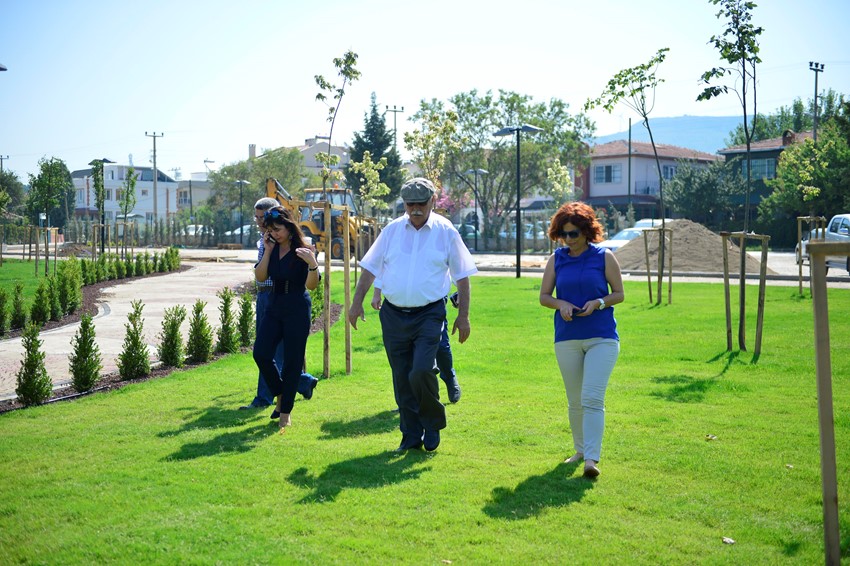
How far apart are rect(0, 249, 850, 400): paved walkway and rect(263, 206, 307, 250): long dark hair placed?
3.63 metres

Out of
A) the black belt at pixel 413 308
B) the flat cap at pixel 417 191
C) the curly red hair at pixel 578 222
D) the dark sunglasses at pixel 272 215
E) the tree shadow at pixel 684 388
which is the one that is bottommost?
the tree shadow at pixel 684 388

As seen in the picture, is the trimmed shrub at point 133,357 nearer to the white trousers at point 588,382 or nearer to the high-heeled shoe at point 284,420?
the high-heeled shoe at point 284,420

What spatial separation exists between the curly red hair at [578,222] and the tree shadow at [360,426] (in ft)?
7.66

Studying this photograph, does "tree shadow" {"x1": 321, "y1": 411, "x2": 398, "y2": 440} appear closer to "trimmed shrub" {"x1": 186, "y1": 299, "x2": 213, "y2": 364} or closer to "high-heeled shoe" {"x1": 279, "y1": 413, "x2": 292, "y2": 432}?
"high-heeled shoe" {"x1": 279, "y1": 413, "x2": 292, "y2": 432}

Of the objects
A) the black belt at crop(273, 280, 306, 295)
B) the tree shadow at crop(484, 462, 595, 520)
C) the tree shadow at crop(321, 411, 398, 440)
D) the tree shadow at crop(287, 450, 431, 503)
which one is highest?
the black belt at crop(273, 280, 306, 295)

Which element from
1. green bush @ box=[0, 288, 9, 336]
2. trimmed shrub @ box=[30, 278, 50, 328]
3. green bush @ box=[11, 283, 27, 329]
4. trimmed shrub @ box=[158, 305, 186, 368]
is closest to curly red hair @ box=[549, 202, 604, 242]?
trimmed shrub @ box=[158, 305, 186, 368]

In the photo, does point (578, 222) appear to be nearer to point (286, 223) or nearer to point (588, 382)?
point (588, 382)

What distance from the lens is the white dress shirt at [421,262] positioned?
6.43 m

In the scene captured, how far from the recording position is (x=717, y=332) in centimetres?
1370

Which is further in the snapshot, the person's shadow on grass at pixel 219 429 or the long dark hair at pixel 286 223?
the long dark hair at pixel 286 223

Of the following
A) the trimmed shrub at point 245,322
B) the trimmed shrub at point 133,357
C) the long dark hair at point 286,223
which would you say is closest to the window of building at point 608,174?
the trimmed shrub at point 245,322

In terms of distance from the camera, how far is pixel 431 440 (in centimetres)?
658

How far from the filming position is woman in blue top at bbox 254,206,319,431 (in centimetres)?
736

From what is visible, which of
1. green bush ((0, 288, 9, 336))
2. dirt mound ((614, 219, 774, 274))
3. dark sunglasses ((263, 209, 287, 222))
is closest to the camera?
dark sunglasses ((263, 209, 287, 222))
